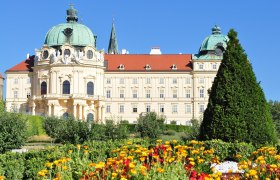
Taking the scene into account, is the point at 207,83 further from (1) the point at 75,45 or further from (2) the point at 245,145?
(2) the point at 245,145

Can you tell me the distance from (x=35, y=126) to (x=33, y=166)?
33.1 meters

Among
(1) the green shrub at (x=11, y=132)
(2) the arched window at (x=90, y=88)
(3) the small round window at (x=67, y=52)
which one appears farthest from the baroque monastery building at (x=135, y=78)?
(1) the green shrub at (x=11, y=132)

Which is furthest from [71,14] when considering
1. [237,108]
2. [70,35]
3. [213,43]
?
[237,108]

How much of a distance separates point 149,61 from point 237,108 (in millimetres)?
55844

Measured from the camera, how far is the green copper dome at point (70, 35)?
69750mm

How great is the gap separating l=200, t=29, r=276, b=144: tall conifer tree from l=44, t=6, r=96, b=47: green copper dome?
52.8 metres

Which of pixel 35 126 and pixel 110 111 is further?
pixel 110 111

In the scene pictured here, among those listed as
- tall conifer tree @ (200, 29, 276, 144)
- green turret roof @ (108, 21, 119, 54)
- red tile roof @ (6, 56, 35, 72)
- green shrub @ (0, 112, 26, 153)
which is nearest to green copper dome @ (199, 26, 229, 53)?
red tile roof @ (6, 56, 35, 72)

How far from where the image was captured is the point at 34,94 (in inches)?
2753

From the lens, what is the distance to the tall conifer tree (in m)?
17.3

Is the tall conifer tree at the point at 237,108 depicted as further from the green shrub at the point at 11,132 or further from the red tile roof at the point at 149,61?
the red tile roof at the point at 149,61

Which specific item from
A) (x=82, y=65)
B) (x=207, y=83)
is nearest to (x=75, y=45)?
(x=82, y=65)

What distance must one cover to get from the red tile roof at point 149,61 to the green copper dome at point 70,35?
13.9ft

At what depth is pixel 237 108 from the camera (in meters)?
17.4
